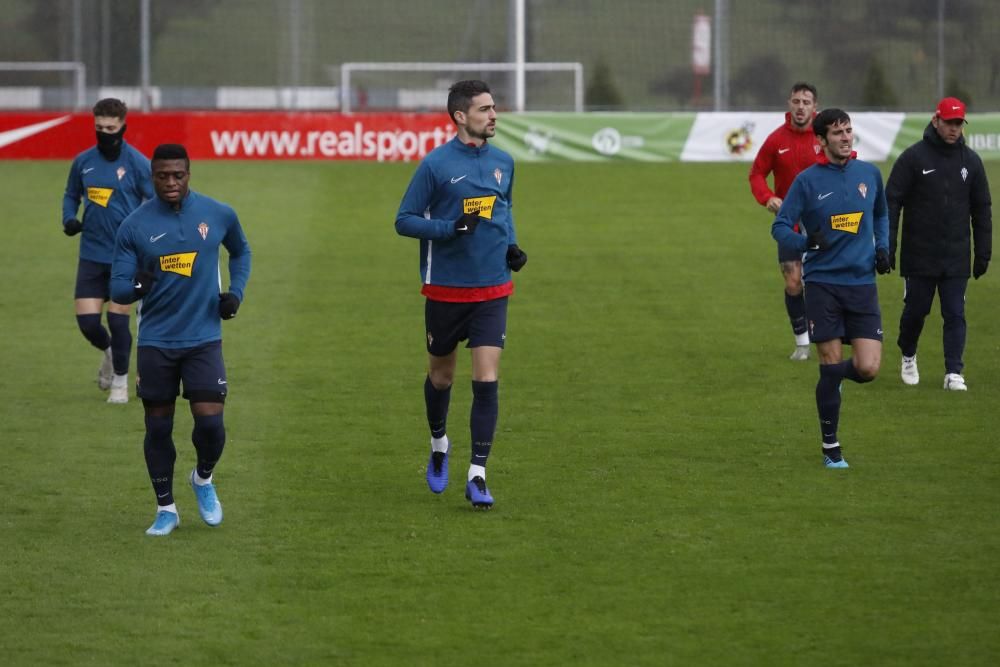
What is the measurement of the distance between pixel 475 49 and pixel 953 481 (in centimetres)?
3034

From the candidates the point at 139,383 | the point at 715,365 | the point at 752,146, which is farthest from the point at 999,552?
the point at 752,146

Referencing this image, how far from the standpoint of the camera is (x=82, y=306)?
12.9m

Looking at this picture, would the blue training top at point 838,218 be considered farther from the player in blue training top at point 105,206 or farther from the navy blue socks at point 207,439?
the player in blue training top at point 105,206

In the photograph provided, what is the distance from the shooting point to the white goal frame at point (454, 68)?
1502 inches

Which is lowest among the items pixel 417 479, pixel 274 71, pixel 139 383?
pixel 417 479

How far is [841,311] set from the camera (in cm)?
1030

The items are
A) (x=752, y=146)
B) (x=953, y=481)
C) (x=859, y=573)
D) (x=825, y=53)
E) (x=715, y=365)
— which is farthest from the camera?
(x=825, y=53)

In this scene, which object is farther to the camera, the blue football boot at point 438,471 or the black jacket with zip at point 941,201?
the black jacket with zip at point 941,201

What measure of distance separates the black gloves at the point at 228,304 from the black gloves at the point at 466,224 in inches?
49.9

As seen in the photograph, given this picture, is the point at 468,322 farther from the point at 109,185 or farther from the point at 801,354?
the point at 801,354

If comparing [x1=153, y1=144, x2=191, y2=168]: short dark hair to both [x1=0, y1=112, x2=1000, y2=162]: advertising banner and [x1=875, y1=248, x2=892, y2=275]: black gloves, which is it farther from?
[x1=0, y1=112, x2=1000, y2=162]: advertising banner

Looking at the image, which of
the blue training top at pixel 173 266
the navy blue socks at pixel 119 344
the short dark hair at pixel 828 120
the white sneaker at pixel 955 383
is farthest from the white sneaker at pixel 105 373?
the white sneaker at pixel 955 383

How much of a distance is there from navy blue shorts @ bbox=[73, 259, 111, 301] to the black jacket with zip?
6039 millimetres

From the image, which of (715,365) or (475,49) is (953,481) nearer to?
(715,365)
